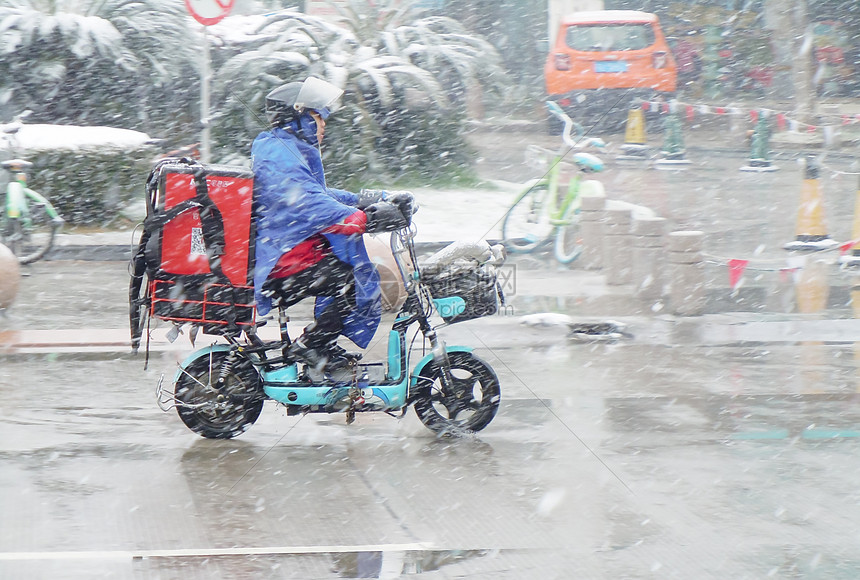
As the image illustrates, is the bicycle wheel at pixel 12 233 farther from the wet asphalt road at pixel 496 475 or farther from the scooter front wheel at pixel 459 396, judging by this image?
the scooter front wheel at pixel 459 396

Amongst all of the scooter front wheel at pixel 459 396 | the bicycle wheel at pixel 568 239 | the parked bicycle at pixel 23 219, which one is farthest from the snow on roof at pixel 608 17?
the scooter front wheel at pixel 459 396

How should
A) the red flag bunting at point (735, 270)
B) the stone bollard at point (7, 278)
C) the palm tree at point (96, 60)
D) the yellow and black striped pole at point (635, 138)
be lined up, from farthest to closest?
the yellow and black striped pole at point (635, 138)
the palm tree at point (96, 60)
the red flag bunting at point (735, 270)
the stone bollard at point (7, 278)

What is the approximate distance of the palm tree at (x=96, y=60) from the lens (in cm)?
1519

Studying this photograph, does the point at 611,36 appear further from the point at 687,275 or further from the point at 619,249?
the point at 687,275

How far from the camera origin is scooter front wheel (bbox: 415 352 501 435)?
20.4 feet

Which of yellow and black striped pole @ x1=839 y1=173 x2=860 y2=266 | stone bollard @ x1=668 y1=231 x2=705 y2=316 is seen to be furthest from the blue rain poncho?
yellow and black striped pole @ x1=839 y1=173 x2=860 y2=266

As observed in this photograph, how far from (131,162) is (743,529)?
9550mm

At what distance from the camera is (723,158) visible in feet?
59.7

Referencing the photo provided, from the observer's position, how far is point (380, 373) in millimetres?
6219

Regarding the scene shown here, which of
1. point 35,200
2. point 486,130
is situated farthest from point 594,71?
point 35,200

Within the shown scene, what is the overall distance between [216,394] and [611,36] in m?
15.1

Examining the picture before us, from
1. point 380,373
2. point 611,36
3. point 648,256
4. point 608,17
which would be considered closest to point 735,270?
point 648,256

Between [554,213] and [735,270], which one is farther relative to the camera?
[554,213]

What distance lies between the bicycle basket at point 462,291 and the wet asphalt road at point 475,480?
2.37ft
